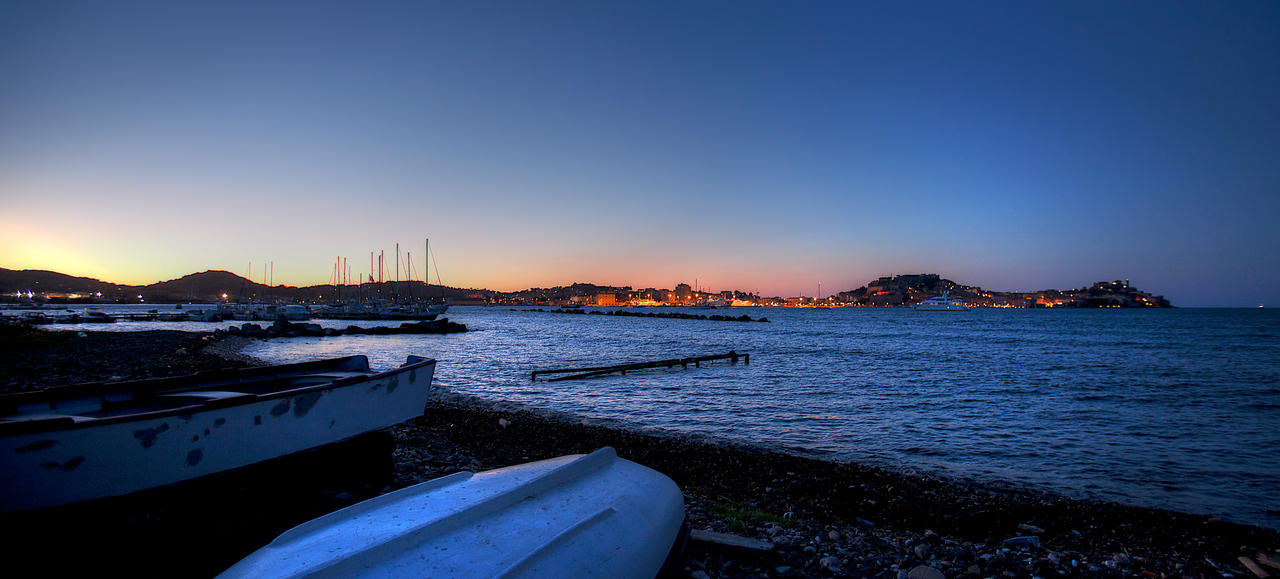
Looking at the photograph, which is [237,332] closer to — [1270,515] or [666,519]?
[666,519]

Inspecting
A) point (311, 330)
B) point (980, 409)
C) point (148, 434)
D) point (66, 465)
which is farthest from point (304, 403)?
point (311, 330)

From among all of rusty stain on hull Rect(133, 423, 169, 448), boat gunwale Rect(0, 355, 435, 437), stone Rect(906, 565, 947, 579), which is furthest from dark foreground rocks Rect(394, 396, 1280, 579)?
rusty stain on hull Rect(133, 423, 169, 448)

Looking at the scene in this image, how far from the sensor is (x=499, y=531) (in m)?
3.04

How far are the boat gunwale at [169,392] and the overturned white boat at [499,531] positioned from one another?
3.47 meters

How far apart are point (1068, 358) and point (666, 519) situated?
4008 cm

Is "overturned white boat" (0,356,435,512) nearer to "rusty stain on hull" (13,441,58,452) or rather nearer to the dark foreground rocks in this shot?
"rusty stain on hull" (13,441,58,452)

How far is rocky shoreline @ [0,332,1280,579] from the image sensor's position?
→ 5.08 m

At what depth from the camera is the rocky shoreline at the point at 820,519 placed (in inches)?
200

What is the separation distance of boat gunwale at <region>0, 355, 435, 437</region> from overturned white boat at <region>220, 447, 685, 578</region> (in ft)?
11.4

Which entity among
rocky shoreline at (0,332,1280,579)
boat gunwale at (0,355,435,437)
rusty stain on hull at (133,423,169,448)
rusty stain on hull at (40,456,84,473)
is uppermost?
boat gunwale at (0,355,435,437)

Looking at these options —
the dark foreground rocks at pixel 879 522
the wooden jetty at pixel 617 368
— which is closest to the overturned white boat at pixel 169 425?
the dark foreground rocks at pixel 879 522

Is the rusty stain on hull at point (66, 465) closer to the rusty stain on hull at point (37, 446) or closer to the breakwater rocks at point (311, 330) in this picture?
the rusty stain on hull at point (37, 446)

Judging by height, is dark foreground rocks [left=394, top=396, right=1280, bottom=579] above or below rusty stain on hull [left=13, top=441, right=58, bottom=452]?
below

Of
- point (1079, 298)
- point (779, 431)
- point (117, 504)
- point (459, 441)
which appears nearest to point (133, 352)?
point (459, 441)
